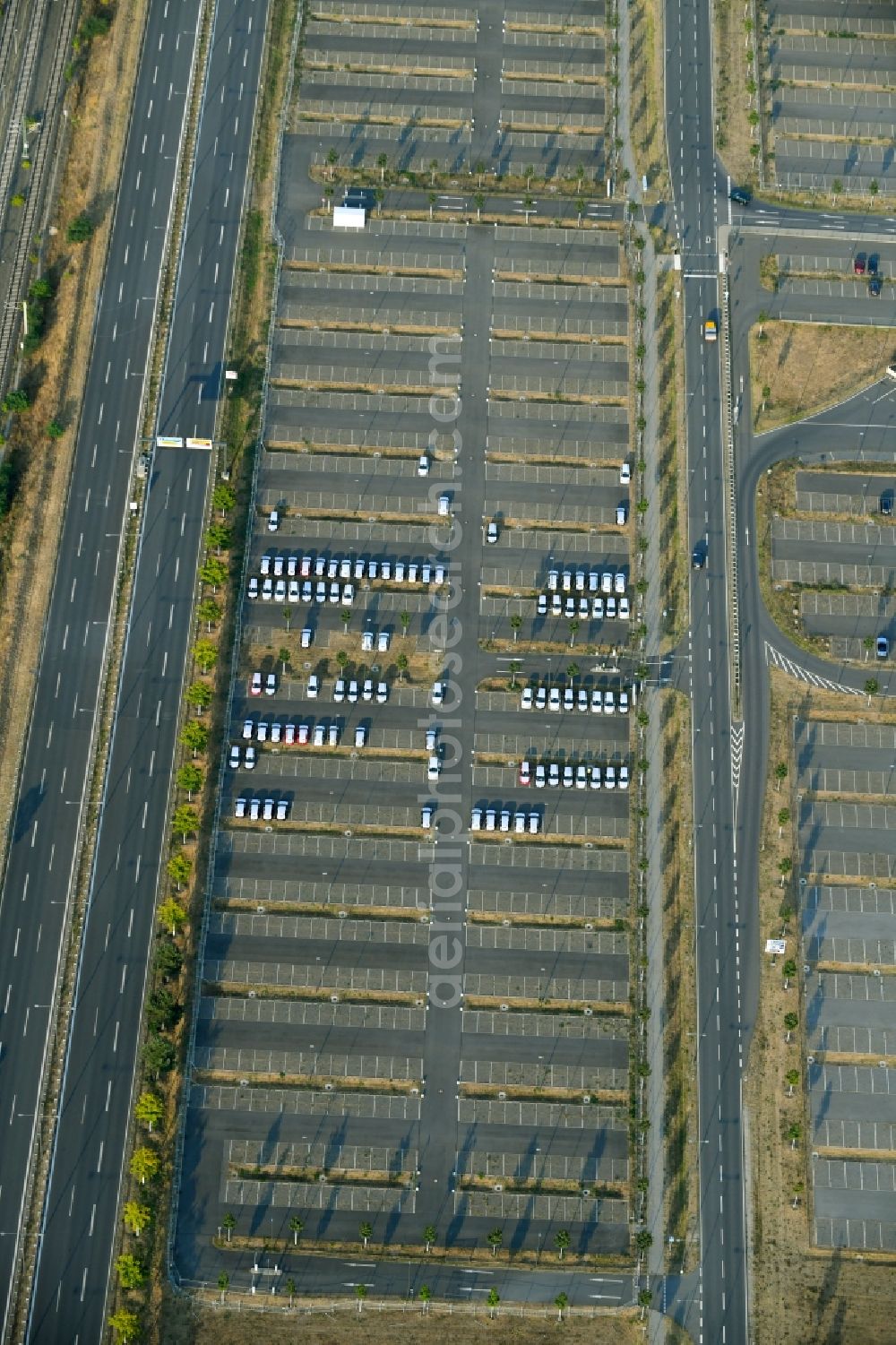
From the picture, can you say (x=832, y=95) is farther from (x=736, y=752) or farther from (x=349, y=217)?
(x=736, y=752)

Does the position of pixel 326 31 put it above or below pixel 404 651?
above

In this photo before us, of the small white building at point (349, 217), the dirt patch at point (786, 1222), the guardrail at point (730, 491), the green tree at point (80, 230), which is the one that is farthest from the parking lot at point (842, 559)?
the green tree at point (80, 230)

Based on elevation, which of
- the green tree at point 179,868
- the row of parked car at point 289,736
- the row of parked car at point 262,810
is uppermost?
the row of parked car at point 289,736

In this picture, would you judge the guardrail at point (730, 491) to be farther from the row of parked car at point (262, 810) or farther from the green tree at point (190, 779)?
the green tree at point (190, 779)

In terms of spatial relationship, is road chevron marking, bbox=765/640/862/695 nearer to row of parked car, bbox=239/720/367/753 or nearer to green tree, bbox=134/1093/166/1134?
row of parked car, bbox=239/720/367/753

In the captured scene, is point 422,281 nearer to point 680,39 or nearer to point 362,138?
point 362,138

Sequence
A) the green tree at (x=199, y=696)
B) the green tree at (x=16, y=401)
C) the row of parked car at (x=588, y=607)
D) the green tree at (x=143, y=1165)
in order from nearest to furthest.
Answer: the green tree at (x=143, y=1165)
the green tree at (x=199, y=696)
the row of parked car at (x=588, y=607)
the green tree at (x=16, y=401)

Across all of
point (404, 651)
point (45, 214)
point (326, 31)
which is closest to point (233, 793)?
point (404, 651)
